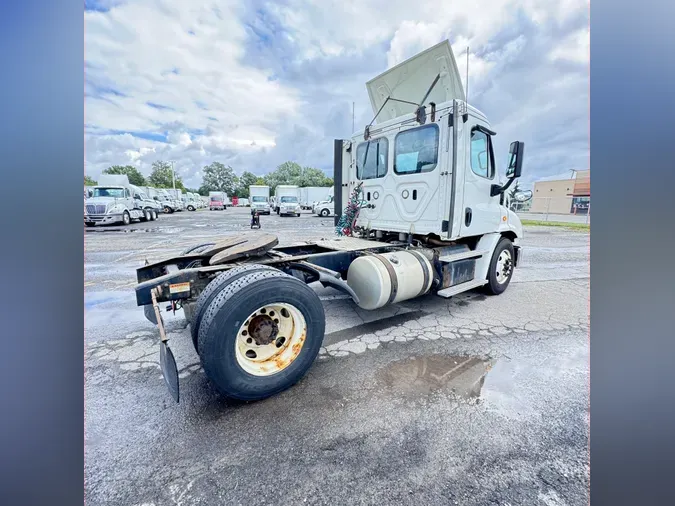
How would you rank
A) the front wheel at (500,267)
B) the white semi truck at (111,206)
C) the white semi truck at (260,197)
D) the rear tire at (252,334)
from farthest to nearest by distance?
the white semi truck at (260,197), the white semi truck at (111,206), the front wheel at (500,267), the rear tire at (252,334)

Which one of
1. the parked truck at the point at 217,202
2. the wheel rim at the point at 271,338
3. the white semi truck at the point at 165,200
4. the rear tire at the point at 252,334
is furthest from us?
the parked truck at the point at 217,202

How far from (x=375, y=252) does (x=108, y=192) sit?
20.3 meters

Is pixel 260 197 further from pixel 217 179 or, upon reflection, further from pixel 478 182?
pixel 217 179

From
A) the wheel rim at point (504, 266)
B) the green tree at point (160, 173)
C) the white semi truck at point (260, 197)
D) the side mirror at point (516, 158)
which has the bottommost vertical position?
the wheel rim at point (504, 266)

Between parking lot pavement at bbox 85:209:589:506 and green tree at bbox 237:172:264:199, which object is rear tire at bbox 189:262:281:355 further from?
green tree at bbox 237:172:264:199

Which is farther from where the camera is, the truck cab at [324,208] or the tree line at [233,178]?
the tree line at [233,178]

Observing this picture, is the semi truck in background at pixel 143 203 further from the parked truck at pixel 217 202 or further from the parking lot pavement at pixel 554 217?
the parking lot pavement at pixel 554 217

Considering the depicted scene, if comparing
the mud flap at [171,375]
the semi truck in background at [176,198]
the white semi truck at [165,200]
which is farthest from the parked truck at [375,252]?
the semi truck in background at [176,198]

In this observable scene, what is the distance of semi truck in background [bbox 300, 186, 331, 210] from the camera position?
4212 centimetres

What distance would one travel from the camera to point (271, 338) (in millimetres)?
2783

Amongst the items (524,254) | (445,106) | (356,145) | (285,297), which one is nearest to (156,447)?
(285,297)

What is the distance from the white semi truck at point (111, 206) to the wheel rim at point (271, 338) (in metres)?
19.1

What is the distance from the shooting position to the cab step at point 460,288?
4.50 meters

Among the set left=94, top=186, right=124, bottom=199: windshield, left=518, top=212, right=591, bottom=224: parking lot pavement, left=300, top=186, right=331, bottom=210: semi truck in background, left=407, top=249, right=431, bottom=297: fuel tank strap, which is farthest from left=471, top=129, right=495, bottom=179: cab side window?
left=300, top=186, right=331, bottom=210: semi truck in background
